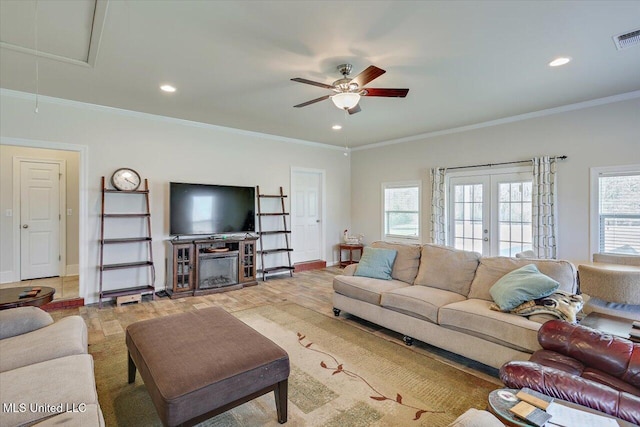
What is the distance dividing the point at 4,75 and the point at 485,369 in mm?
5799

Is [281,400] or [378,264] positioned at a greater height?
[378,264]

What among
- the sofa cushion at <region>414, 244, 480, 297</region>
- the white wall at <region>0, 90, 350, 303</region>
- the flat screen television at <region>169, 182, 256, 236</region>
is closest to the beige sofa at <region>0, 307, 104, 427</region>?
the white wall at <region>0, 90, 350, 303</region>

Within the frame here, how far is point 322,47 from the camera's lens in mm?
2826

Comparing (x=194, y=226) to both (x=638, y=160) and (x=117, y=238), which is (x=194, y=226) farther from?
(x=638, y=160)

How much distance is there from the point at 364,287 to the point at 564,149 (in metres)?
3.68

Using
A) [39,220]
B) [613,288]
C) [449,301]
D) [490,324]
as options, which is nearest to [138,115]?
[39,220]

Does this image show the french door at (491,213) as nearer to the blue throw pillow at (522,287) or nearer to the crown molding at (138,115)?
the blue throw pillow at (522,287)

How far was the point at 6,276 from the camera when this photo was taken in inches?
211

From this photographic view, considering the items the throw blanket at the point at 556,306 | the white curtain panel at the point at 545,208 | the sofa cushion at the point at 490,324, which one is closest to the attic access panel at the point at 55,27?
the sofa cushion at the point at 490,324

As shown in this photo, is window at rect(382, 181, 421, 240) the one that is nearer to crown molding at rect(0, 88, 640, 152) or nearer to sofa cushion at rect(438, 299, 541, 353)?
crown molding at rect(0, 88, 640, 152)

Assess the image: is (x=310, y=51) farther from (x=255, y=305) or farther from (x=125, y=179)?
(x=125, y=179)

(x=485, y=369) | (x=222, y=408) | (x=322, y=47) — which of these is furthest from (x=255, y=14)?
(x=485, y=369)
